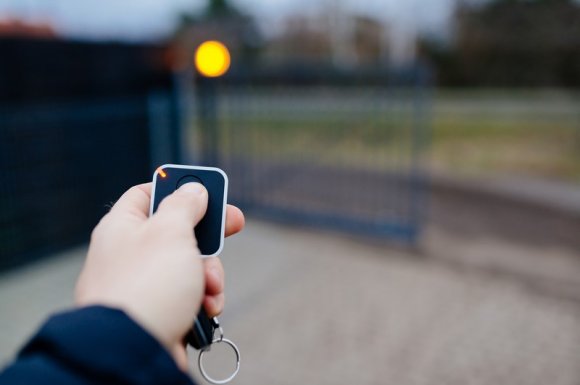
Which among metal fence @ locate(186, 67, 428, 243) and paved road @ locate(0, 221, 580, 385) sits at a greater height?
metal fence @ locate(186, 67, 428, 243)

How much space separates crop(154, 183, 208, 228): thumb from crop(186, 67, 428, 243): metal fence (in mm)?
4917

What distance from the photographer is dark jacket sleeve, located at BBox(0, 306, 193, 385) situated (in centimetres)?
58


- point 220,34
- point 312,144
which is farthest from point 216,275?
point 312,144

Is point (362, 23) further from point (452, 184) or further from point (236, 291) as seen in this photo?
point (236, 291)

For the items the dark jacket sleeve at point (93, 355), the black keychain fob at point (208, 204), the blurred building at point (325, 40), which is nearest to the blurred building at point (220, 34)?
the blurred building at point (325, 40)

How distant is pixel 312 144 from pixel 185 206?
18.5ft

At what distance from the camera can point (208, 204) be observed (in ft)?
2.95

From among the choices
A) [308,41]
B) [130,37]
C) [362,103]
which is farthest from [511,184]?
[308,41]

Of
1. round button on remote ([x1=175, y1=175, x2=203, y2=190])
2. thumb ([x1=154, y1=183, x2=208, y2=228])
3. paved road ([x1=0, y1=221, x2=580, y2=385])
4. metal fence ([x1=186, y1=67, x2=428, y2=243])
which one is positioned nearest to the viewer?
thumb ([x1=154, y1=183, x2=208, y2=228])

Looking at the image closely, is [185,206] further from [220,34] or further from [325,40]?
[325,40]

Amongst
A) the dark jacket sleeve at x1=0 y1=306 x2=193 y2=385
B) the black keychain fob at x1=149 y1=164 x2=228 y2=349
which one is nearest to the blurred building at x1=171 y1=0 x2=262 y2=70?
the black keychain fob at x1=149 y1=164 x2=228 y2=349

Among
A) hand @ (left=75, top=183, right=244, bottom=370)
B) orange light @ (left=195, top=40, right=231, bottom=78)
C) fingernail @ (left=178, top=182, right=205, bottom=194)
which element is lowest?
hand @ (left=75, top=183, right=244, bottom=370)

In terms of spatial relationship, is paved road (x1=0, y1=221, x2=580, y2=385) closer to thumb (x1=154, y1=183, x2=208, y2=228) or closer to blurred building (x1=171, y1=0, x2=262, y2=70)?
blurred building (x1=171, y1=0, x2=262, y2=70)

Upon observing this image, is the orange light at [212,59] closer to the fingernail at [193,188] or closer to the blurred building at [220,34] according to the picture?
the blurred building at [220,34]
